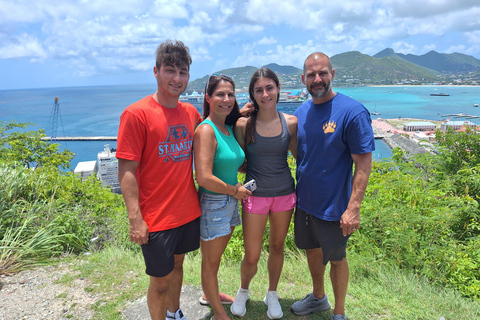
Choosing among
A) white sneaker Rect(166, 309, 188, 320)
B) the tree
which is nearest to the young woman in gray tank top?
white sneaker Rect(166, 309, 188, 320)

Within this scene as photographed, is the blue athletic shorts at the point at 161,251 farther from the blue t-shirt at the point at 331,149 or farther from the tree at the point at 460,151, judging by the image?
the tree at the point at 460,151

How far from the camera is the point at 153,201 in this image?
2252 mm

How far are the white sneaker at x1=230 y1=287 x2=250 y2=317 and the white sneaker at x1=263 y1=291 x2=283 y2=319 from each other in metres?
0.21

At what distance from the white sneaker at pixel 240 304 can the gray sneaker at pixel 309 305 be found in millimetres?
455

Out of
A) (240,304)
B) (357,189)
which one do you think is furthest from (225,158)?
(240,304)

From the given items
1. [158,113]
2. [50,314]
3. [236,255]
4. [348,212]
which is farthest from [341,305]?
[50,314]

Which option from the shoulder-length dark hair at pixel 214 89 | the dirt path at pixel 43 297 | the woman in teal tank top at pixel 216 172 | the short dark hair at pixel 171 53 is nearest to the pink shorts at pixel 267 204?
the woman in teal tank top at pixel 216 172

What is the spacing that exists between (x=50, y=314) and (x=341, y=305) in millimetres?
2764

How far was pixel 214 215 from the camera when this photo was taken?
2.49 meters

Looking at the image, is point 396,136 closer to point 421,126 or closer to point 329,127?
point 421,126

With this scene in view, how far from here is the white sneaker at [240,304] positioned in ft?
9.36

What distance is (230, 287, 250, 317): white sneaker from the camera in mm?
2852

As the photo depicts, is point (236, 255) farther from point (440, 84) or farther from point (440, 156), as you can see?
point (440, 84)

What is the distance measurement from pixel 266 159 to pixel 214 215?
637 mm
